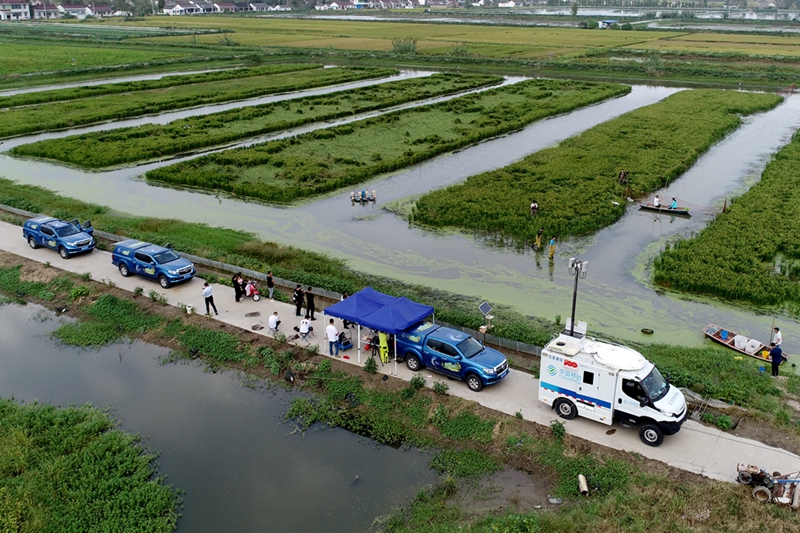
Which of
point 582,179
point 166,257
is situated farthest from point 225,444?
point 582,179

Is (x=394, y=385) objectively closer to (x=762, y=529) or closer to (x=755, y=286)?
(x=762, y=529)

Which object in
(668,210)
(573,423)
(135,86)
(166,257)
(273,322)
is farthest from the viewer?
(135,86)

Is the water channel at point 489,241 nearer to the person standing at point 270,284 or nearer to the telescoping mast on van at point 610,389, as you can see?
the person standing at point 270,284

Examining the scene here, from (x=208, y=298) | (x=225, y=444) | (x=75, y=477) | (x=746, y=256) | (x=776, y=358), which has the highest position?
(x=208, y=298)

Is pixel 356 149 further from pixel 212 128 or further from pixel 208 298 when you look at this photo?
pixel 208 298

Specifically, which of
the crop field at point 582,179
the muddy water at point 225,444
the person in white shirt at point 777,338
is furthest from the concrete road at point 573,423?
the crop field at point 582,179
